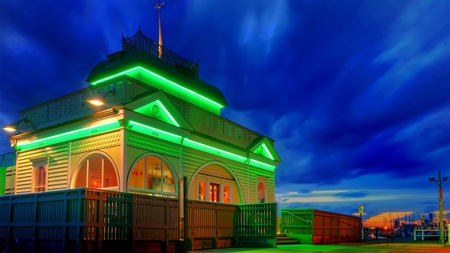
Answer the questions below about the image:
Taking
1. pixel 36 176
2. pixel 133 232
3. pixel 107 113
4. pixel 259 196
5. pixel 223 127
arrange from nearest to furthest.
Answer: pixel 133 232
pixel 107 113
pixel 36 176
pixel 223 127
pixel 259 196

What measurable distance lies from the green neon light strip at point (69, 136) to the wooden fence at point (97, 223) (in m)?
5.08

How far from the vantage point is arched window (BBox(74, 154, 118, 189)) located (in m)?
21.0

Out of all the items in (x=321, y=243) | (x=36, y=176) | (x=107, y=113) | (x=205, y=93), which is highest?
(x=205, y=93)

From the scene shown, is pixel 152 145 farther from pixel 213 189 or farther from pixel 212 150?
pixel 213 189

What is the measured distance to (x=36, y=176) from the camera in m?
23.1

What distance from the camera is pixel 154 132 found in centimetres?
2094

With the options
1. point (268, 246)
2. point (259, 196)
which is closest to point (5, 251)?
point (268, 246)

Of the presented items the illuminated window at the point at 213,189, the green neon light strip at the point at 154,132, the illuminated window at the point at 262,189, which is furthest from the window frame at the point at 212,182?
the illuminated window at the point at 262,189

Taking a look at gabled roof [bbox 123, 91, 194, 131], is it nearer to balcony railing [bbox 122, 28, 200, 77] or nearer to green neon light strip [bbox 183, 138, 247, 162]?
green neon light strip [bbox 183, 138, 247, 162]

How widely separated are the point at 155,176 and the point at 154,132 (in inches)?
85.4

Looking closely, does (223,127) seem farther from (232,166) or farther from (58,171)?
(58,171)

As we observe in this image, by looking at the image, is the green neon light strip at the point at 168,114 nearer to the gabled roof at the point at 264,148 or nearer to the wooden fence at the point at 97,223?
the wooden fence at the point at 97,223

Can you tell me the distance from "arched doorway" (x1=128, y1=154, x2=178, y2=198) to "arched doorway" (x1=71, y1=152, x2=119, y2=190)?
1.22 m

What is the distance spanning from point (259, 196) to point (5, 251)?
1843 centimetres
